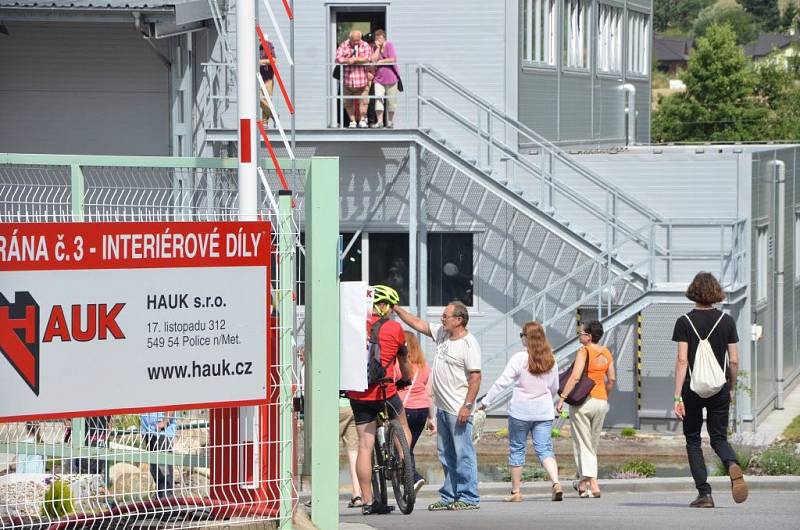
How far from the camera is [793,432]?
1962 cm

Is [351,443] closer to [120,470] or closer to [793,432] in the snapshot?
[120,470]

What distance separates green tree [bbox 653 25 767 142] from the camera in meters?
57.4

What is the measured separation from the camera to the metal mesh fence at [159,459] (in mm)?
8039

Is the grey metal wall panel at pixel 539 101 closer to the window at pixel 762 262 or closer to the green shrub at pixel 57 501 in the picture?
the window at pixel 762 262

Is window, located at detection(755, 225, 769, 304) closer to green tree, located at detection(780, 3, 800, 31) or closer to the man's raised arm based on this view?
the man's raised arm

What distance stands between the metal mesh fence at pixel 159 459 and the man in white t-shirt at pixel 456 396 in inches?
121

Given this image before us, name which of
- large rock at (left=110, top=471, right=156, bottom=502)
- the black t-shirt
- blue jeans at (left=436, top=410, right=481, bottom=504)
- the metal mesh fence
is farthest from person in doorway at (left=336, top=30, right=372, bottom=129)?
large rock at (left=110, top=471, right=156, bottom=502)

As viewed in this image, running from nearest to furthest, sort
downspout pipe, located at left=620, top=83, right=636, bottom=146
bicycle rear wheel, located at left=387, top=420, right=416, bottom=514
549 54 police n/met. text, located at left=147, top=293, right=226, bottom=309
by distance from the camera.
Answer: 1. 549 54 police n/met. text, located at left=147, top=293, right=226, bottom=309
2. bicycle rear wheel, located at left=387, top=420, right=416, bottom=514
3. downspout pipe, located at left=620, top=83, right=636, bottom=146

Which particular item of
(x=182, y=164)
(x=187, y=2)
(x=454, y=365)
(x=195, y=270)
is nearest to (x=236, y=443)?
(x=195, y=270)

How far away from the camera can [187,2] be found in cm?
2033

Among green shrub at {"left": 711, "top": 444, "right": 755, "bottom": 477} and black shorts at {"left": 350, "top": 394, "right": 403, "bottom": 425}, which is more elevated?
black shorts at {"left": 350, "top": 394, "right": 403, "bottom": 425}

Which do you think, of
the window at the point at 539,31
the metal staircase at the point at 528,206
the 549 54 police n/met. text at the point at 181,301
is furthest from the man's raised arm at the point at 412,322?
the window at the point at 539,31

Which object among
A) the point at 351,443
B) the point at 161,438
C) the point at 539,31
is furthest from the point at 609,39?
the point at 161,438

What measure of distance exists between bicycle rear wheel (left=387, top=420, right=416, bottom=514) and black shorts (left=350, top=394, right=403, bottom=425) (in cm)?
11
